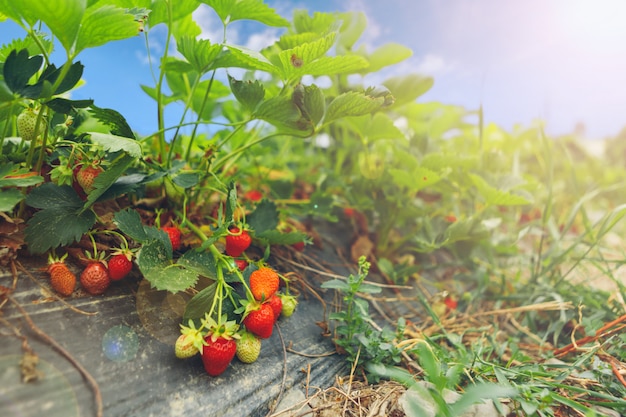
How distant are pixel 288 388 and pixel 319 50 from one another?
62 cm

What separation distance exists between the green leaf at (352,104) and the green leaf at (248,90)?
0.14 metres

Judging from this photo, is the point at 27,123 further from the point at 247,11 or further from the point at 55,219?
the point at 247,11

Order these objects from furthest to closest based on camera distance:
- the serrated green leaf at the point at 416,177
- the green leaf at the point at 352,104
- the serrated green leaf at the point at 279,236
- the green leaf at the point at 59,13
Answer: the serrated green leaf at the point at 416,177
the serrated green leaf at the point at 279,236
the green leaf at the point at 352,104
the green leaf at the point at 59,13

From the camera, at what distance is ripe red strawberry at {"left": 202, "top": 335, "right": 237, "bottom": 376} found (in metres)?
0.61

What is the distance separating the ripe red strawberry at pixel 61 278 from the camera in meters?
0.63

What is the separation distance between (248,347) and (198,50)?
0.55 metres

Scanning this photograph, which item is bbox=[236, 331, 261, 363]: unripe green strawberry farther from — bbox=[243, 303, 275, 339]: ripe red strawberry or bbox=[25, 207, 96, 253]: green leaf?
bbox=[25, 207, 96, 253]: green leaf

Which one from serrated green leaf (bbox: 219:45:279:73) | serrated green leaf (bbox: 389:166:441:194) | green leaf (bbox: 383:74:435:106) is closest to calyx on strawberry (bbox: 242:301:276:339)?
serrated green leaf (bbox: 219:45:279:73)

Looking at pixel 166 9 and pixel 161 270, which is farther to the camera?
pixel 166 9

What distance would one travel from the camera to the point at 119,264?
686 mm

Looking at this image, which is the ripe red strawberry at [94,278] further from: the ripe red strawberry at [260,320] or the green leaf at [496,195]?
the green leaf at [496,195]

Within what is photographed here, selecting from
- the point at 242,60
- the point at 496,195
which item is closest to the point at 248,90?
the point at 242,60

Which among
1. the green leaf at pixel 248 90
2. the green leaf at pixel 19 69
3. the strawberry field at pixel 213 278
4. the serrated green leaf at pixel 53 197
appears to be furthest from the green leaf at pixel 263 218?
the green leaf at pixel 19 69

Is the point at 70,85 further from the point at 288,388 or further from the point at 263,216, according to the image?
the point at 288,388
